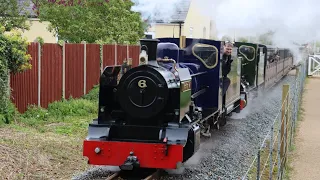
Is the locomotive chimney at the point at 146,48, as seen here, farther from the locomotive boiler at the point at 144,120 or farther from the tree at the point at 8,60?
the tree at the point at 8,60

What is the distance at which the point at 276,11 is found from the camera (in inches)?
721

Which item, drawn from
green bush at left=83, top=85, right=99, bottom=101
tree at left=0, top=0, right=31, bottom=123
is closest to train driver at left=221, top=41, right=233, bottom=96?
tree at left=0, top=0, right=31, bottom=123

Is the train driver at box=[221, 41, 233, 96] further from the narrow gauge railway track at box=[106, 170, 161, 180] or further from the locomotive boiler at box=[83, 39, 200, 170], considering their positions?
the narrow gauge railway track at box=[106, 170, 161, 180]

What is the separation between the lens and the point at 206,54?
10.3m

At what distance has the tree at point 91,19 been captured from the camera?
21.0m

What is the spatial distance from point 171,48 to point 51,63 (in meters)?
5.58

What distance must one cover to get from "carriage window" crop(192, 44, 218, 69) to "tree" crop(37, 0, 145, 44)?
35.2 feet

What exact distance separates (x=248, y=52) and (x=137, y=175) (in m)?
11.4

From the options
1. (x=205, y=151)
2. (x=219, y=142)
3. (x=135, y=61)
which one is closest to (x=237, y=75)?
(x=219, y=142)

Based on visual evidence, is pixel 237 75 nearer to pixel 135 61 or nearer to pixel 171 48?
pixel 171 48

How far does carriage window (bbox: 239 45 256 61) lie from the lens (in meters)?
18.2

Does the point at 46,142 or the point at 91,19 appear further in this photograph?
the point at 91,19

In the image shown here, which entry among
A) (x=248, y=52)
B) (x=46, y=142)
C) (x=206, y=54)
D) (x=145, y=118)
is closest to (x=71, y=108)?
(x=46, y=142)

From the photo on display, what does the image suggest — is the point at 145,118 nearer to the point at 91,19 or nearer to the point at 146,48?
the point at 146,48
